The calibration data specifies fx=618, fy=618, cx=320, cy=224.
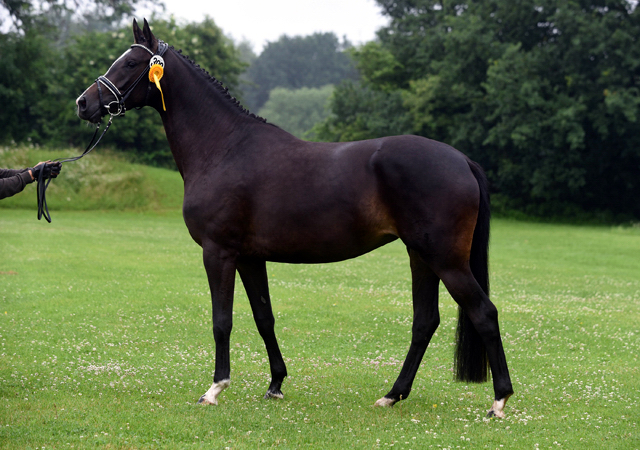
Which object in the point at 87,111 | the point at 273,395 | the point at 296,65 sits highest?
the point at 296,65

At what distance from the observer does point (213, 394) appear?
6121mm

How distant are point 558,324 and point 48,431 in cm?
880

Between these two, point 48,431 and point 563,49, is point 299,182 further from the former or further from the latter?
point 563,49

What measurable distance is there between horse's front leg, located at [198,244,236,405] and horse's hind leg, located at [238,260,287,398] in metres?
0.25

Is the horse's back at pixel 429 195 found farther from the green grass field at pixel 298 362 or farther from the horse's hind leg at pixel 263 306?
the green grass field at pixel 298 362

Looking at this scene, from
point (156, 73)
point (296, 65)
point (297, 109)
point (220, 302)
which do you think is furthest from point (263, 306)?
point (296, 65)

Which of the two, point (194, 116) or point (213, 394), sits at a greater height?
point (194, 116)

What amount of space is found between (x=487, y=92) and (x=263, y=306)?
3644 centimetres

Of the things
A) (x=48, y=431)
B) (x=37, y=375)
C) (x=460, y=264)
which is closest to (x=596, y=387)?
(x=460, y=264)

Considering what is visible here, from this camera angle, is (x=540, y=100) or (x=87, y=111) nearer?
(x=87, y=111)

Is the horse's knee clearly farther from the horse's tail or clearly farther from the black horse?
the horse's tail

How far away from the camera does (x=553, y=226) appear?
116ft

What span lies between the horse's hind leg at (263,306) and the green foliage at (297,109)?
305ft

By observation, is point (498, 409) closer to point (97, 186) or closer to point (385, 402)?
point (385, 402)
